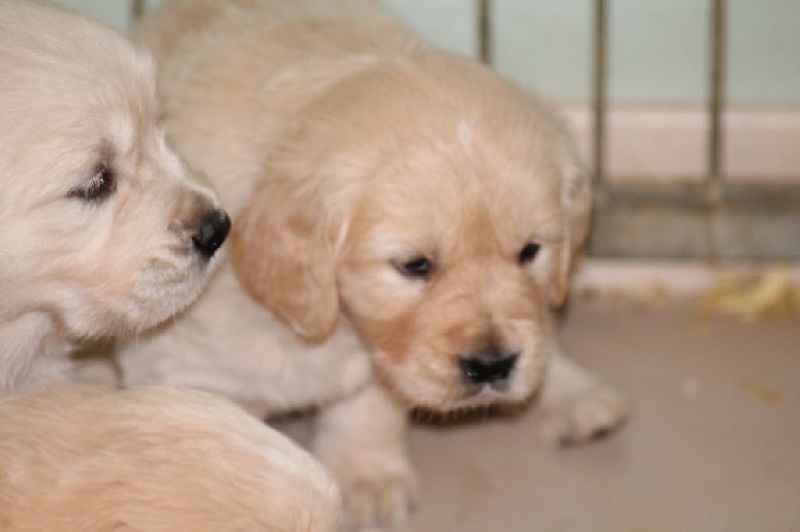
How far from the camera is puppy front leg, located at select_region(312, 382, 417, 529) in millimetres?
2967

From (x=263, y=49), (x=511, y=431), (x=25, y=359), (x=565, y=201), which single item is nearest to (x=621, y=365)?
(x=511, y=431)

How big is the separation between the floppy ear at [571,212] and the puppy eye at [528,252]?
0.10m

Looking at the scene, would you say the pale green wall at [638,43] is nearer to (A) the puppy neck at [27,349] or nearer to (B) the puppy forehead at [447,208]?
(B) the puppy forehead at [447,208]

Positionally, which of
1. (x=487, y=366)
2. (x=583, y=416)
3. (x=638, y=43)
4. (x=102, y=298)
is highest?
(x=102, y=298)

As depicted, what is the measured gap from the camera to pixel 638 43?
452 centimetres

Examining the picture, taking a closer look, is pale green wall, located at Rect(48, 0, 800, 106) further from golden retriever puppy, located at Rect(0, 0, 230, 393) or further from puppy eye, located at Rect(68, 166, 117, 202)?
puppy eye, located at Rect(68, 166, 117, 202)

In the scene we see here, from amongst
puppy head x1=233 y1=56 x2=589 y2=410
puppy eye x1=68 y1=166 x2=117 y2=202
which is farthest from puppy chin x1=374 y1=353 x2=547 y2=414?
puppy eye x1=68 y1=166 x2=117 y2=202

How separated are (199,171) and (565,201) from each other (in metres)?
0.86

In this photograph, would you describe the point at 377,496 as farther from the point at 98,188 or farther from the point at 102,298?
the point at 98,188

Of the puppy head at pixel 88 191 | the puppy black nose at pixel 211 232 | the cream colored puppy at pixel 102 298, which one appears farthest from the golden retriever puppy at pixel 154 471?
the puppy black nose at pixel 211 232

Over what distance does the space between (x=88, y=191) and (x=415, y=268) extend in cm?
72

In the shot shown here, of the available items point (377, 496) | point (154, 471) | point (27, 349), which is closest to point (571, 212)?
point (377, 496)

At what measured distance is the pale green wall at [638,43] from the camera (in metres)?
4.43

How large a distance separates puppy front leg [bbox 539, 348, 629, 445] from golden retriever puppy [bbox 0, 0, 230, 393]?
1092 mm
